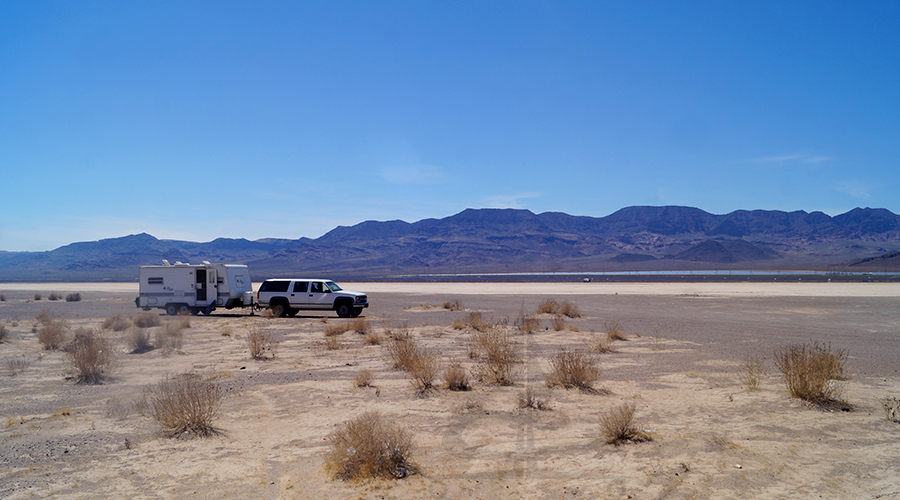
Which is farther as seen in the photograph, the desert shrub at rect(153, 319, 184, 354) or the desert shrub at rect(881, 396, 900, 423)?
the desert shrub at rect(153, 319, 184, 354)

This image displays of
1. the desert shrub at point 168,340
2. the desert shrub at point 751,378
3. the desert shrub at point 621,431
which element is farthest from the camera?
the desert shrub at point 168,340

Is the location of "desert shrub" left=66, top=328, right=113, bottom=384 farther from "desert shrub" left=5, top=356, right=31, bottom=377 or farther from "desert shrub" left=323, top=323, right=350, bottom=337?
"desert shrub" left=323, top=323, right=350, bottom=337

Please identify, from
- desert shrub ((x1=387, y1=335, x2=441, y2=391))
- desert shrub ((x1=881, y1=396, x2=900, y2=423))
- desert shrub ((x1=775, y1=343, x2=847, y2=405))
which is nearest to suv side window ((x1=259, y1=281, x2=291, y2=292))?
desert shrub ((x1=387, y1=335, x2=441, y2=391))

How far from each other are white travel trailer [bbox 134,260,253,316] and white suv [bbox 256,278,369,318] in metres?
1.57

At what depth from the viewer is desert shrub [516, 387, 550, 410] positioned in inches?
324

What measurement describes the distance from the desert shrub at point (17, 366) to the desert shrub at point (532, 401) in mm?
10446

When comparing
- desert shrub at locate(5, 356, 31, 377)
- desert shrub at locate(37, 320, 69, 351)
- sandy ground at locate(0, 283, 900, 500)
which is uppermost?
desert shrub at locate(37, 320, 69, 351)

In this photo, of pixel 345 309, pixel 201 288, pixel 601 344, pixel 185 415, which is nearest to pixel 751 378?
pixel 601 344

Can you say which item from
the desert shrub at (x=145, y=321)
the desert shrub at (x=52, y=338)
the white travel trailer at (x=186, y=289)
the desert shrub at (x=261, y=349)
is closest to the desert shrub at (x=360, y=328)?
the desert shrub at (x=261, y=349)

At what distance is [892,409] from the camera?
24.1ft

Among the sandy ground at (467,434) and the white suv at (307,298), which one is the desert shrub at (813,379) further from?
the white suv at (307,298)

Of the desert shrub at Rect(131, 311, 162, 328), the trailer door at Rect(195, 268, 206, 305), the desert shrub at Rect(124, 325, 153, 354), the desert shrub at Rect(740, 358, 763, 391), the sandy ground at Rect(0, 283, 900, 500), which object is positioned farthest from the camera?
the trailer door at Rect(195, 268, 206, 305)

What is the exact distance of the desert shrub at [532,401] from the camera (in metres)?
8.23

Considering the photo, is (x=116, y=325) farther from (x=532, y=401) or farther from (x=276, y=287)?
(x=532, y=401)
